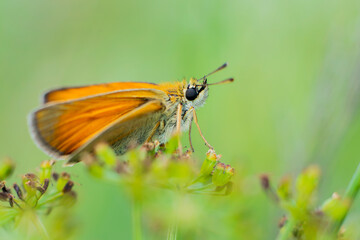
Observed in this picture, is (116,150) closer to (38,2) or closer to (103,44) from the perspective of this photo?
(103,44)

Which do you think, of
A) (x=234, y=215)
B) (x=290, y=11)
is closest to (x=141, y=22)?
(x=290, y=11)

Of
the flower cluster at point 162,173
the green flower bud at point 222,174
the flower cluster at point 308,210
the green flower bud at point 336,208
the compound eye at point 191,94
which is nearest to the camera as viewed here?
the flower cluster at point 308,210

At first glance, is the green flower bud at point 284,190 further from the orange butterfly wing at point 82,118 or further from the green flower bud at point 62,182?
the orange butterfly wing at point 82,118

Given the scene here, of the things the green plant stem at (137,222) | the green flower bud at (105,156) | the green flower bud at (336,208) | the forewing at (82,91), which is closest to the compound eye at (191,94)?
the forewing at (82,91)

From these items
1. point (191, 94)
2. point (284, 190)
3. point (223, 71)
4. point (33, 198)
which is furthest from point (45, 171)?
point (223, 71)

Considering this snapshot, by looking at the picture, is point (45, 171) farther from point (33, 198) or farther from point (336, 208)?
point (336, 208)

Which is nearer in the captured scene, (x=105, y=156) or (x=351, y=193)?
(x=351, y=193)
